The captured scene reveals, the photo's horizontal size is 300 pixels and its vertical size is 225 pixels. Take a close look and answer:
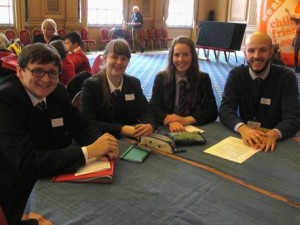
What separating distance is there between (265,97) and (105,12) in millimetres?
11622

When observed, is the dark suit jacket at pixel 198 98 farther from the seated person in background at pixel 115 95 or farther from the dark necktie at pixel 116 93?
the dark necktie at pixel 116 93

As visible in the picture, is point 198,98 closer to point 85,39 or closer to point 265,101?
point 265,101

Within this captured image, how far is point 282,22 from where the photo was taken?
10188 mm

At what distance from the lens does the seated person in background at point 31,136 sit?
4.89 feet

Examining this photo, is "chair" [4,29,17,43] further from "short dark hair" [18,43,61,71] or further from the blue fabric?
the blue fabric

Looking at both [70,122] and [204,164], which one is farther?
[70,122]

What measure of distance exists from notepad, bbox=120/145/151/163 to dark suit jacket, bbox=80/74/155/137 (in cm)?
40

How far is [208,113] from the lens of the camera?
2541mm

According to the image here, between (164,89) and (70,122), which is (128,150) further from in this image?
(164,89)

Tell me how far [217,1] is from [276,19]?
646 centimetres

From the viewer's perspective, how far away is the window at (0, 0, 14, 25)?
1073 cm

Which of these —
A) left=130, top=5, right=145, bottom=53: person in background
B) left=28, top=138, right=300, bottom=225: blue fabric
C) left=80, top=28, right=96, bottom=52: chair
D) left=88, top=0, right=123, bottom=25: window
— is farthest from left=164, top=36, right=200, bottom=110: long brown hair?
left=88, top=0, right=123, bottom=25: window

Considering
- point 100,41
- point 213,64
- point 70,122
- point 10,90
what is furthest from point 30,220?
point 100,41

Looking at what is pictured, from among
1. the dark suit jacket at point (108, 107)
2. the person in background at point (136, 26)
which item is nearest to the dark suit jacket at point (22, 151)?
the dark suit jacket at point (108, 107)
